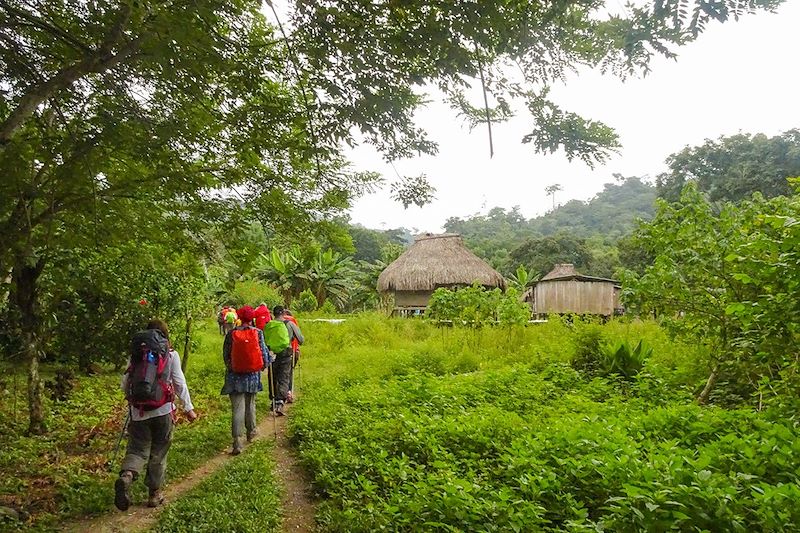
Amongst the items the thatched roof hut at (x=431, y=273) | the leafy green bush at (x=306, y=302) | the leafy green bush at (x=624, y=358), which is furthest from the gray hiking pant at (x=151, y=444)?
the leafy green bush at (x=306, y=302)

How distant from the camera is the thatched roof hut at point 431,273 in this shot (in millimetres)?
22984

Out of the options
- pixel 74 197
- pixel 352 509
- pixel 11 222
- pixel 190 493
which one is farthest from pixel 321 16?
pixel 190 493

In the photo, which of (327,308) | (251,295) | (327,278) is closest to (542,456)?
(251,295)

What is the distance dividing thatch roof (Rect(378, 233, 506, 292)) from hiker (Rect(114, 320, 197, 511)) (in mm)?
18922

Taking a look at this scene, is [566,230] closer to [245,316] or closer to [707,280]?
[707,280]

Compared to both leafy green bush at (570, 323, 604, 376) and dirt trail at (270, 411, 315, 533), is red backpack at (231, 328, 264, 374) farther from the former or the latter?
leafy green bush at (570, 323, 604, 376)

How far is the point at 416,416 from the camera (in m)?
5.51

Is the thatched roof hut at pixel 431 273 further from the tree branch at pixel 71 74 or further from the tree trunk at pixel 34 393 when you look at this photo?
the tree branch at pixel 71 74

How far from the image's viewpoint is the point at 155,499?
13.7ft

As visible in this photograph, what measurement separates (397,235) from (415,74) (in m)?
44.5

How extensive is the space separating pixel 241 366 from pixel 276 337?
1060mm

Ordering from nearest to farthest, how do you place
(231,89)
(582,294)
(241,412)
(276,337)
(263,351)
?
(231,89)
(241,412)
(263,351)
(276,337)
(582,294)

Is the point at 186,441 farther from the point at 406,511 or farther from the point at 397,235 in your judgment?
the point at 397,235

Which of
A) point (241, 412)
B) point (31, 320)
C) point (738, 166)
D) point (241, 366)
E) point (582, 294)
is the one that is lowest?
point (241, 412)
